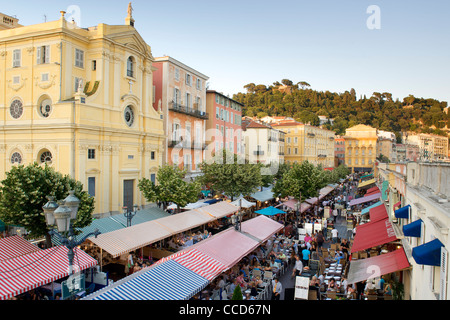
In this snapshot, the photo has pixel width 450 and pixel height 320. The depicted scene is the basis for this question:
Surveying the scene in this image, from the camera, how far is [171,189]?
2545 centimetres

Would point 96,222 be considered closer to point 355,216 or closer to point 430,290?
point 430,290

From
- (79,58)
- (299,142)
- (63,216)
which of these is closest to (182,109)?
(79,58)

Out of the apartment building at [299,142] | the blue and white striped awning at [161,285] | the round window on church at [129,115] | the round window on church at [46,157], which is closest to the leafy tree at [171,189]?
the round window on church at [129,115]

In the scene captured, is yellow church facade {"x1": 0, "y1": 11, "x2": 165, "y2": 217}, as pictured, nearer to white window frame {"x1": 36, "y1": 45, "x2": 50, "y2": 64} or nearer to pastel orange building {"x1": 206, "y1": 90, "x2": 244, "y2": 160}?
white window frame {"x1": 36, "y1": 45, "x2": 50, "y2": 64}

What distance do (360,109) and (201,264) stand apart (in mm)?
161520

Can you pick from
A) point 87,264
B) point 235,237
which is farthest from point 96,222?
point 235,237

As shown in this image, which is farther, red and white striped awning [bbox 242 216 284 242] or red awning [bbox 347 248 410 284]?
red and white striped awning [bbox 242 216 284 242]

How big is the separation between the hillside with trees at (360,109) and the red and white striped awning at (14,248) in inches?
4856

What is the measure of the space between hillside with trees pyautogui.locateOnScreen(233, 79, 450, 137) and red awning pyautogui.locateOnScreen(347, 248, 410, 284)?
121076 mm

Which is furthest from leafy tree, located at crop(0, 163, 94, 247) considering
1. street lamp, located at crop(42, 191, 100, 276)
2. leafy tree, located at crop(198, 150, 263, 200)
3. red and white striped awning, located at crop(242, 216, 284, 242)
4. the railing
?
the railing

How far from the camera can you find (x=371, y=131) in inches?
4193

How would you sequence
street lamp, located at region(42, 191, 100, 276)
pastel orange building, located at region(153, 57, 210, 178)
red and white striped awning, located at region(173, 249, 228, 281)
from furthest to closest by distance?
pastel orange building, located at region(153, 57, 210, 178)
red and white striped awning, located at region(173, 249, 228, 281)
street lamp, located at region(42, 191, 100, 276)

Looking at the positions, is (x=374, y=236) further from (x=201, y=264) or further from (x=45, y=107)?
(x=45, y=107)

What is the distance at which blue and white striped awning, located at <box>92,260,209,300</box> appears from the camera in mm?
9875
